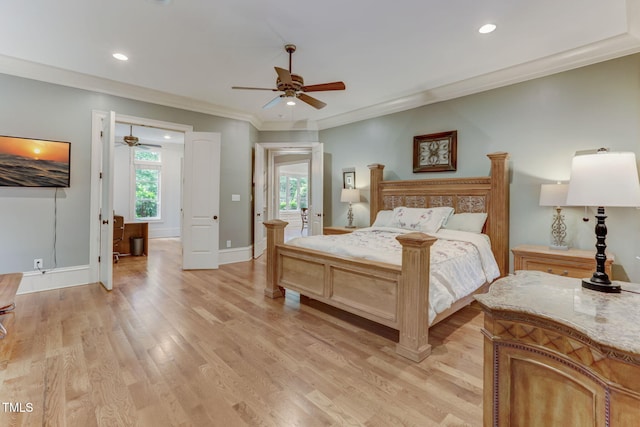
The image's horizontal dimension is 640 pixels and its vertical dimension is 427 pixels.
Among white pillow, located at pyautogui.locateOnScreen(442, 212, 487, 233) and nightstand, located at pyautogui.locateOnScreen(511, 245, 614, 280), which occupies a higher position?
white pillow, located at pyautogui.locateOnScreen(442, 212, 487, 233)

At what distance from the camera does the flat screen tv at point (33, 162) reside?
3.49 m

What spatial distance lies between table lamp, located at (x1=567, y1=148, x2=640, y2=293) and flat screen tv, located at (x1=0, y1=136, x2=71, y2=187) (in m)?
5.21

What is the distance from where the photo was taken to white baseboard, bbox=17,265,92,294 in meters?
3.61

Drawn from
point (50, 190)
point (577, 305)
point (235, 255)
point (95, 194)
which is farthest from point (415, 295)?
point (50, 190)

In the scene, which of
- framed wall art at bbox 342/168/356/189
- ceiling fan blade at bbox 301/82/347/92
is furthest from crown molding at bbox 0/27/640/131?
ceiling fan blade at bbox 301/82/347/92

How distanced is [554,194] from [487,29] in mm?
1797

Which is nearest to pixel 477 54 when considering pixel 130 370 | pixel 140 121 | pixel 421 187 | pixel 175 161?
pixel 421 187

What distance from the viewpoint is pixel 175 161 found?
8.63 metres

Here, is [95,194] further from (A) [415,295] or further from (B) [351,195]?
(A) [415,295]

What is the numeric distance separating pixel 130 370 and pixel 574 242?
4.36 meters

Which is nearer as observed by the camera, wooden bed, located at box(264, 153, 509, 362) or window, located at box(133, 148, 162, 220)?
wooden bed, located at box(264, 153, 509, 362)

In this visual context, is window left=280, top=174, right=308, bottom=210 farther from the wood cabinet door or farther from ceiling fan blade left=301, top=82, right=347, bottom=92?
the wood cabinet door

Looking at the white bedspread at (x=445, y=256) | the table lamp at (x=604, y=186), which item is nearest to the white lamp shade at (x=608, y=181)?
the table lamp at (x=604, y=186)

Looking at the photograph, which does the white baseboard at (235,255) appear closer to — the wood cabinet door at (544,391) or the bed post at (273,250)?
the bed post at (273,250)
